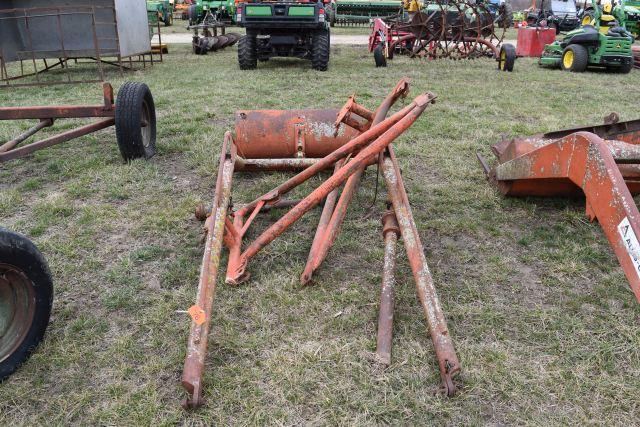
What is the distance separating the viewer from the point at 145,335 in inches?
91.7

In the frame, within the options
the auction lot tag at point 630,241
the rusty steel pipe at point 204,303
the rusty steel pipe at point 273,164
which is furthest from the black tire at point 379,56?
the auction lot tag at point 630,241

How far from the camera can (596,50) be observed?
33.5 ft

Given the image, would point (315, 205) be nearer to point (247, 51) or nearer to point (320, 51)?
point (320, 51)

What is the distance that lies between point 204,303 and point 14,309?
807 millimetres

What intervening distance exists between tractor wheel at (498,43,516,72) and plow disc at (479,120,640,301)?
7106mm

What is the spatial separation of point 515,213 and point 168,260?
236 cm

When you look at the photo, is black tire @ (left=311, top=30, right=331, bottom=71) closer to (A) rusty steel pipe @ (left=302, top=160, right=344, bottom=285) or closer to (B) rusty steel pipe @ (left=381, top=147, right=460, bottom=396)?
(A) rusty steel pipe @ (left=302, top=160, right=344, bottom=285)

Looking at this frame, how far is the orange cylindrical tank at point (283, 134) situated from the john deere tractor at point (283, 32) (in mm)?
6126

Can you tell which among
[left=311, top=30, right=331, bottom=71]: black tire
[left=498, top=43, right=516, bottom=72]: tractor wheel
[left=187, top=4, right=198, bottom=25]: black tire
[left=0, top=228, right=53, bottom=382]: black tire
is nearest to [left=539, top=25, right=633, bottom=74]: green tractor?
[left=498, top=43, right=516, bottom=72]: tractor wheel

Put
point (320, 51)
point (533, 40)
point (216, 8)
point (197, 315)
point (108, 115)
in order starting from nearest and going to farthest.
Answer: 1. point (197, 315)
2. point (108, 115)
3. point (320, 51)
4. point (533, 40)
5. point (216, 8)

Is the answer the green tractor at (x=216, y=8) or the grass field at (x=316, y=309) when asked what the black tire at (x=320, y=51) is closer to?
the grass field at (x=316, y=309)

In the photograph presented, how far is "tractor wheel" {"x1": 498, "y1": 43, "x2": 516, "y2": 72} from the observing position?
10.1 metres

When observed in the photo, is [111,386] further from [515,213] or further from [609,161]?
[515,213]

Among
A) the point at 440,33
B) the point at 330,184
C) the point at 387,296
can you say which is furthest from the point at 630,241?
the point at 440,33
